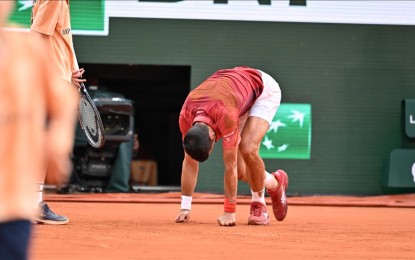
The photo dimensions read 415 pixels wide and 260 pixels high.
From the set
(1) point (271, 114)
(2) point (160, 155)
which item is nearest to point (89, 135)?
(1) point (271, 114)

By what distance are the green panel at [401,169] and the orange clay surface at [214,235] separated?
2378 millimetres

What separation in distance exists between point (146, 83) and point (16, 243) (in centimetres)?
1242

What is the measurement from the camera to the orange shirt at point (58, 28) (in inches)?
241

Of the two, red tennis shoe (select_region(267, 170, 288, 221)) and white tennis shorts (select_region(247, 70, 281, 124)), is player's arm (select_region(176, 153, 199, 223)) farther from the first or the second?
red tennis shoe (select_region(267, 170, 288, 221))

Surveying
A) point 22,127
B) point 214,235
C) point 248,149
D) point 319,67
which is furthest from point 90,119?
point 319,67

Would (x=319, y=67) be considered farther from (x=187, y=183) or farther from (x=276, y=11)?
(x=187, y=183)

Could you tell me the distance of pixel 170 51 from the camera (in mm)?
12133

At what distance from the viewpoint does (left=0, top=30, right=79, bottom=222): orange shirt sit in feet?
7.72

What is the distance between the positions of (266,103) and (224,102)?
0.79 m

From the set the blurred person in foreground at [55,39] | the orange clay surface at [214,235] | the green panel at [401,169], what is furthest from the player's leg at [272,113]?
the green panel at [401,169]

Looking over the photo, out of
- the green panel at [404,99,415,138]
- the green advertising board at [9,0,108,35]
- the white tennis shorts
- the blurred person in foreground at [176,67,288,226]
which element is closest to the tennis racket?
the blurred person in foreground at [176,67,288,226]

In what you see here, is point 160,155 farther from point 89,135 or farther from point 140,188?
point 89,135

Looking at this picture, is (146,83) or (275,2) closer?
(275,2)

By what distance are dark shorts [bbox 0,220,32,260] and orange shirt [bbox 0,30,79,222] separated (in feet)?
0.06
